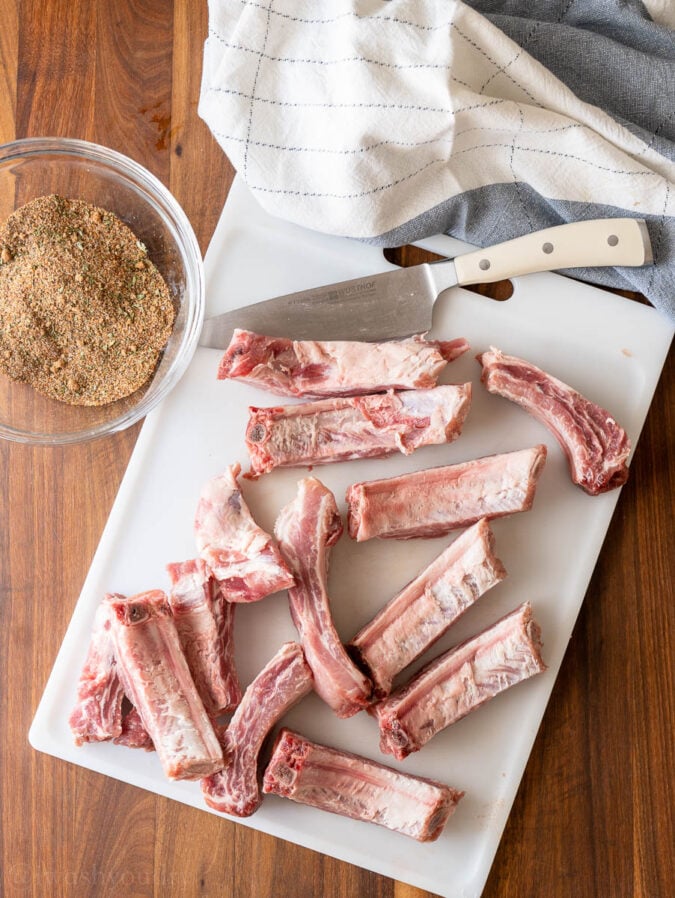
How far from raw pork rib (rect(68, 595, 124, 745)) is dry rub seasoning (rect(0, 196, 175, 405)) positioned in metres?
0.69

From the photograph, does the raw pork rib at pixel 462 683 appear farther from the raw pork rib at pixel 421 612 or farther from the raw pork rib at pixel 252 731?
the raw pork rib at pixel 252 731

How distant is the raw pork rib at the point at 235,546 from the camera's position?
93.2 inches

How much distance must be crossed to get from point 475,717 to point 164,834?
1013 millimetres

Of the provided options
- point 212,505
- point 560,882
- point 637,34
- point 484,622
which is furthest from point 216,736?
point 637,34

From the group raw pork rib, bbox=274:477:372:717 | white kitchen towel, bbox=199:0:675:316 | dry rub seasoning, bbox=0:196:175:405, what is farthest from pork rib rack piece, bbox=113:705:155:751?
white kitchen towel, bbox=199:0:675:316

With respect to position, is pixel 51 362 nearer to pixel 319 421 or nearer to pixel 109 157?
pixel 109 157

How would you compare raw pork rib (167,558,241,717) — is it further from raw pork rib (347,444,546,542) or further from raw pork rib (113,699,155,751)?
raw pork rib (347,444,546,542)

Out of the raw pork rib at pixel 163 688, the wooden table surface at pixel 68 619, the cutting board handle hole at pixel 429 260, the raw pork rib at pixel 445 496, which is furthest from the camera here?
the cutting board handle hole at pixel 429 260

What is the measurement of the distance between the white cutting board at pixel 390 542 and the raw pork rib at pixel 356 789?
3.7 inches

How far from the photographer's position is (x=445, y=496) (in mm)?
2463

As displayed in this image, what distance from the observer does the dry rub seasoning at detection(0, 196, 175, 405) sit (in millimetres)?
2475

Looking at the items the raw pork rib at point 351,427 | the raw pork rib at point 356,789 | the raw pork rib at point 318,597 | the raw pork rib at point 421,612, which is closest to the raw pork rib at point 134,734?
the raw pork rib at point 356,789

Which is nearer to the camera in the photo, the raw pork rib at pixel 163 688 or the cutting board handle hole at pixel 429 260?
the raw pork rib at pixel 163 688

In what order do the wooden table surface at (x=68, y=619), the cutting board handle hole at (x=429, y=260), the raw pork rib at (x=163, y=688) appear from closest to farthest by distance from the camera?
1. the raw pork rib at (x=163, y=688)
2. the wooden table surface at (x=68, y=619)
3. the cutting board handle hole at (x=429, y=260)
